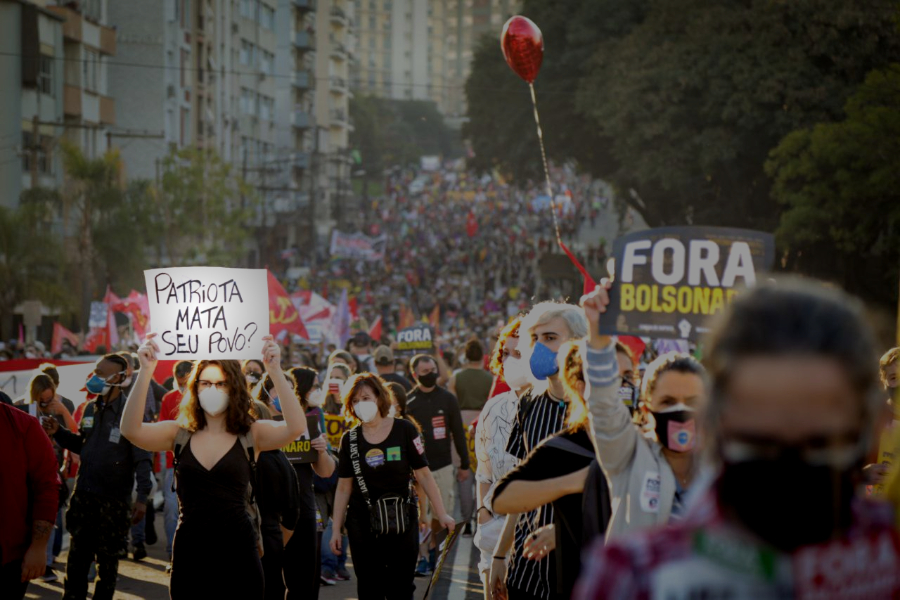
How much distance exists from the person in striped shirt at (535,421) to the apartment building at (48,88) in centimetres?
4282

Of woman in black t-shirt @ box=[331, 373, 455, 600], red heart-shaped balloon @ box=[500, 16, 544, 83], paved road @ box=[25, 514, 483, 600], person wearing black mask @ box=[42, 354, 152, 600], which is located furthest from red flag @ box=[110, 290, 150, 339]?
woman in black t-shirt @ box=[331, 373, 455, 600]

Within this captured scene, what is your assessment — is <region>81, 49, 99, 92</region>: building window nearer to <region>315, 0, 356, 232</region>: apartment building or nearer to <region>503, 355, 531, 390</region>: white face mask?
<region>315, 0, 356, 232</region>: apartment building

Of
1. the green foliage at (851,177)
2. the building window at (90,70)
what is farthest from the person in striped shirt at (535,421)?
the building window at (90,70)

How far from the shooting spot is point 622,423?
3.67 m

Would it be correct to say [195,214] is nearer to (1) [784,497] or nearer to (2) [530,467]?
(2) [530,467]

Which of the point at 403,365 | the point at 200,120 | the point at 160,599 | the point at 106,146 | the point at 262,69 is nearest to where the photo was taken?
the point at 160,599

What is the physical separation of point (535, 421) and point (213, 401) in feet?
4.79

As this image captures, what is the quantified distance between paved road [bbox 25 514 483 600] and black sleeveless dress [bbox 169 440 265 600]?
12.8 ft

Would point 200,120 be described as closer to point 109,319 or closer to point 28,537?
point 109,319

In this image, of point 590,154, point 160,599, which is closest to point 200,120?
point 590,154

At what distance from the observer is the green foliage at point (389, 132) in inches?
5714

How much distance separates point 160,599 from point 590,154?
36.1m

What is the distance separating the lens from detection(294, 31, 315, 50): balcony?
341ft

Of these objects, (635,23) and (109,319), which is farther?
(635,23)
